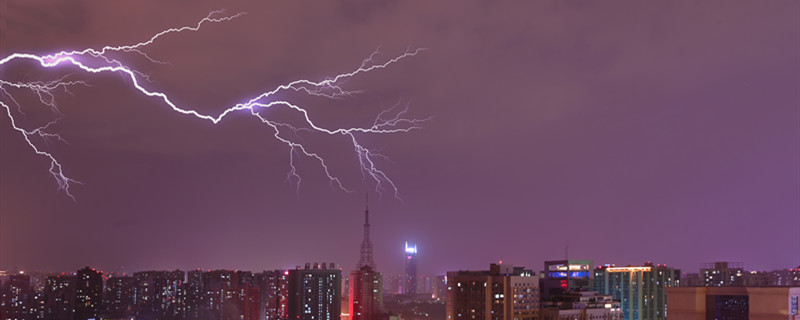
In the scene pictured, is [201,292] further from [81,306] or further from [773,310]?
[773,310]

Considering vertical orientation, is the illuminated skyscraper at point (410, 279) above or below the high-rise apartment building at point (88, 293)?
below

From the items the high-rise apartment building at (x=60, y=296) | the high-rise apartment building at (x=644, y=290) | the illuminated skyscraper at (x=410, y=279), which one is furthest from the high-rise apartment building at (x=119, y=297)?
the illuminated skyscraper at (x=410, y=279)

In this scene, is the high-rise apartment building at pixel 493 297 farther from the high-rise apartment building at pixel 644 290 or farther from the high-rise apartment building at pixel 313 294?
the high-rise apartment building at pixel 313 294

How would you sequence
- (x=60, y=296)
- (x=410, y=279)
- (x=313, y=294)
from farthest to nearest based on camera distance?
(x=410, y=279), (x=313, y=294), (x=60, y=296)

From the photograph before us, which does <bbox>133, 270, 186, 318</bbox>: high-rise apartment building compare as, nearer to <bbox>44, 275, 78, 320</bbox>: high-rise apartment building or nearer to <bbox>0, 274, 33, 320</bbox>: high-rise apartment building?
<bbox>44, 275, 78, 320</bbox>: high-rise apartment building

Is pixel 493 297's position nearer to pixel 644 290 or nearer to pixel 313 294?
pixel 644 290

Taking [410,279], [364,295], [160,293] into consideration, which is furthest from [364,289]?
[410,279]

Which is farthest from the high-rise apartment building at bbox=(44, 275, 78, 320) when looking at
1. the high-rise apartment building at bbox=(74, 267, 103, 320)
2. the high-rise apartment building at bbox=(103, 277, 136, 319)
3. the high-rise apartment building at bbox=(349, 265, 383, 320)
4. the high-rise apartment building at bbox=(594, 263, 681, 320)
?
the high-rise apartment building at bbox=(594, 263, 681, 320)
